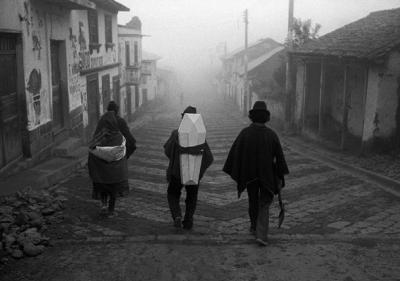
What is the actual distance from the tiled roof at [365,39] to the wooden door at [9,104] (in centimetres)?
811

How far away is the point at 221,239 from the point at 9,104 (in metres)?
5.14

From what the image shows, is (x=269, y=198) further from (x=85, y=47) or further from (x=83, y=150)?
(x=85, y=47)

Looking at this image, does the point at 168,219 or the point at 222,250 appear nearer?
the point at 222,250

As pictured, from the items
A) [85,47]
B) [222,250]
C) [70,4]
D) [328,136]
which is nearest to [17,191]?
[222,250]

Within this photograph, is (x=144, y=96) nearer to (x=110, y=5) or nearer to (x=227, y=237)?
(x=110, y=5)

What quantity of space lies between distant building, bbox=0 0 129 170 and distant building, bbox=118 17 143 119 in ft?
22.4

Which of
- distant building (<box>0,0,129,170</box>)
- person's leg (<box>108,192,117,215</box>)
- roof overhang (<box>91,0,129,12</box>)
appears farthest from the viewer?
roof overhang (<box>91,0,129,12</box>)

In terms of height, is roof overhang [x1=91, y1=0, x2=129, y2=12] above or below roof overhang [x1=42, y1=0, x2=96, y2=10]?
above

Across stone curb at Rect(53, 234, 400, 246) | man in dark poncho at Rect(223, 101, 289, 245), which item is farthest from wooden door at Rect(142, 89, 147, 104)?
man in dark poncho at Rect(223, 101, 289, 245)

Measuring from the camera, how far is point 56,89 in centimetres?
1213

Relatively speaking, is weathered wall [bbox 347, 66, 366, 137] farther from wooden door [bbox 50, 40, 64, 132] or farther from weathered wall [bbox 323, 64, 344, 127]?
wooden door [bbox 50, 40, 64, 132]

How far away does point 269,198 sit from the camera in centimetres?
571

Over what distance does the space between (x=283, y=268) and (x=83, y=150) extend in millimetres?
7776

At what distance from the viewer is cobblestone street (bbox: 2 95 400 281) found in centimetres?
498
